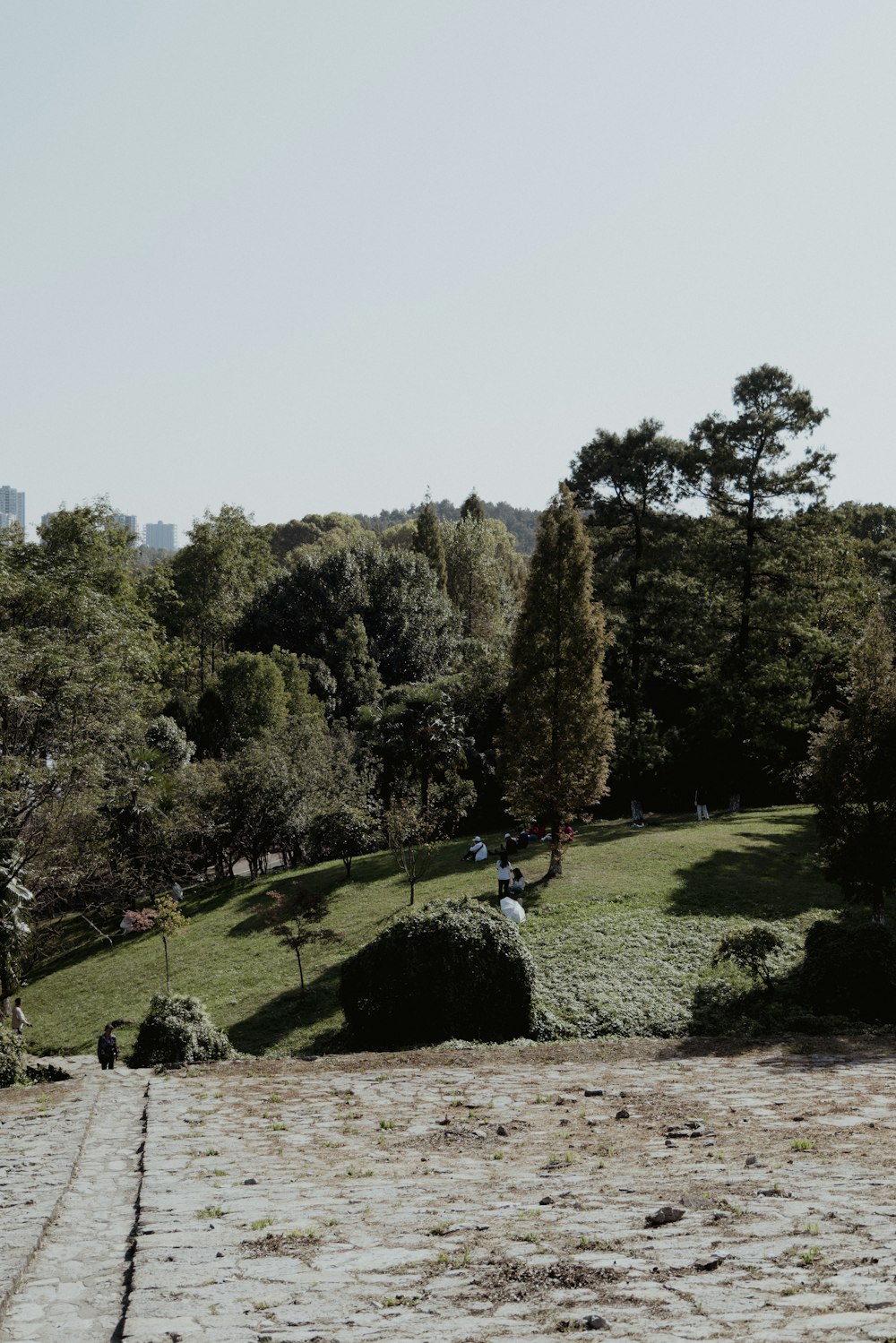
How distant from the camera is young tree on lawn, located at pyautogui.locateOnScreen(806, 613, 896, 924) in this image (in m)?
22.0

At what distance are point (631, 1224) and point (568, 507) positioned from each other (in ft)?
83.0

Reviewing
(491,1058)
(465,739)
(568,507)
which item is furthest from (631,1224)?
(465,739)

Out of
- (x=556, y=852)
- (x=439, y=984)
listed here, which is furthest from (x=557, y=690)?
(x=439, y=984)

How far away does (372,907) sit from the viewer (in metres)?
30.4

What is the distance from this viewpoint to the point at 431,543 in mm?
74125

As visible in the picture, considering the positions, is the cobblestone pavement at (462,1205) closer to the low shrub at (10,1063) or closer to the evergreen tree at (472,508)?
the low shrub at (10,1063)

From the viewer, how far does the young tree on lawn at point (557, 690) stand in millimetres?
30312

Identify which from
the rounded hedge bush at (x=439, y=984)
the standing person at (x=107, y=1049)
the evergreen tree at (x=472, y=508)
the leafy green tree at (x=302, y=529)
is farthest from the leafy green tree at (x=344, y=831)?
the leafy green tree at (x=302, y=529)

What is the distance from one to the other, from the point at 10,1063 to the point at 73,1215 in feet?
30.5

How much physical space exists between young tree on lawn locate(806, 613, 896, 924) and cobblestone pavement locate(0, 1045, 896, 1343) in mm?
7041

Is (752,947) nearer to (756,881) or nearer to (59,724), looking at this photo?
(756,881)

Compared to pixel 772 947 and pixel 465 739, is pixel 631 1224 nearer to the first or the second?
pixel 772 947

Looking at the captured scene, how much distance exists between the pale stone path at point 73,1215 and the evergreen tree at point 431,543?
59.3 meters

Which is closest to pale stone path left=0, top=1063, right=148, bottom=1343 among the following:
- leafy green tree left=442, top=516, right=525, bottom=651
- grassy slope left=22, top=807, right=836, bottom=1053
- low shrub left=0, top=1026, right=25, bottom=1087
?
low shrub left=0, top=1026, right=25, bottom=1087
